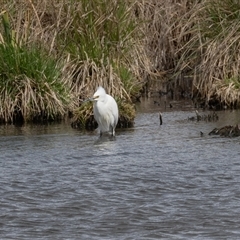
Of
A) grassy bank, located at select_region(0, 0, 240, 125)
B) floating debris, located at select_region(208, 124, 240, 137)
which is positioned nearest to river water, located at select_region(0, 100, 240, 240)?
floating debris, located at select_region(208, 124, 240, 137)

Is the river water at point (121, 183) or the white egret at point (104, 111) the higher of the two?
the white egret at point (104, 111)

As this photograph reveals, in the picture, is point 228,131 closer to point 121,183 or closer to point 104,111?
point 104,111

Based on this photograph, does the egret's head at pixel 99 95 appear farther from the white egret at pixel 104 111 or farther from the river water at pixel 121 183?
the river water at pixel 121 183

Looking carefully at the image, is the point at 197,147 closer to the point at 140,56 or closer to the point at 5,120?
the point at 5,120

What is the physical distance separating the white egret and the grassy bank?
0.64 metres

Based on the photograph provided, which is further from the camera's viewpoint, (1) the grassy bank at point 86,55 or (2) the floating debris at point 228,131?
(1) the grassy bank at point 86,55

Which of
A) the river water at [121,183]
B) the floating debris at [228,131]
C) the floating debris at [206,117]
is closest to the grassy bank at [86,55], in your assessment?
the river water at [121,183]

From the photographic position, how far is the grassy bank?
1416 centimetres

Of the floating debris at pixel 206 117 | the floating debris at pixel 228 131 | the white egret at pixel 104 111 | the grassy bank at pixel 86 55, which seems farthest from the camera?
the floating debris at pixel 206 117

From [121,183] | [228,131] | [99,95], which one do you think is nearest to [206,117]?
[228,131]

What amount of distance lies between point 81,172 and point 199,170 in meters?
1.41

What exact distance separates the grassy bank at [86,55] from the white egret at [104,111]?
2.10ft

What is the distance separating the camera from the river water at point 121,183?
775cm

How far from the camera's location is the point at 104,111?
12922mm
